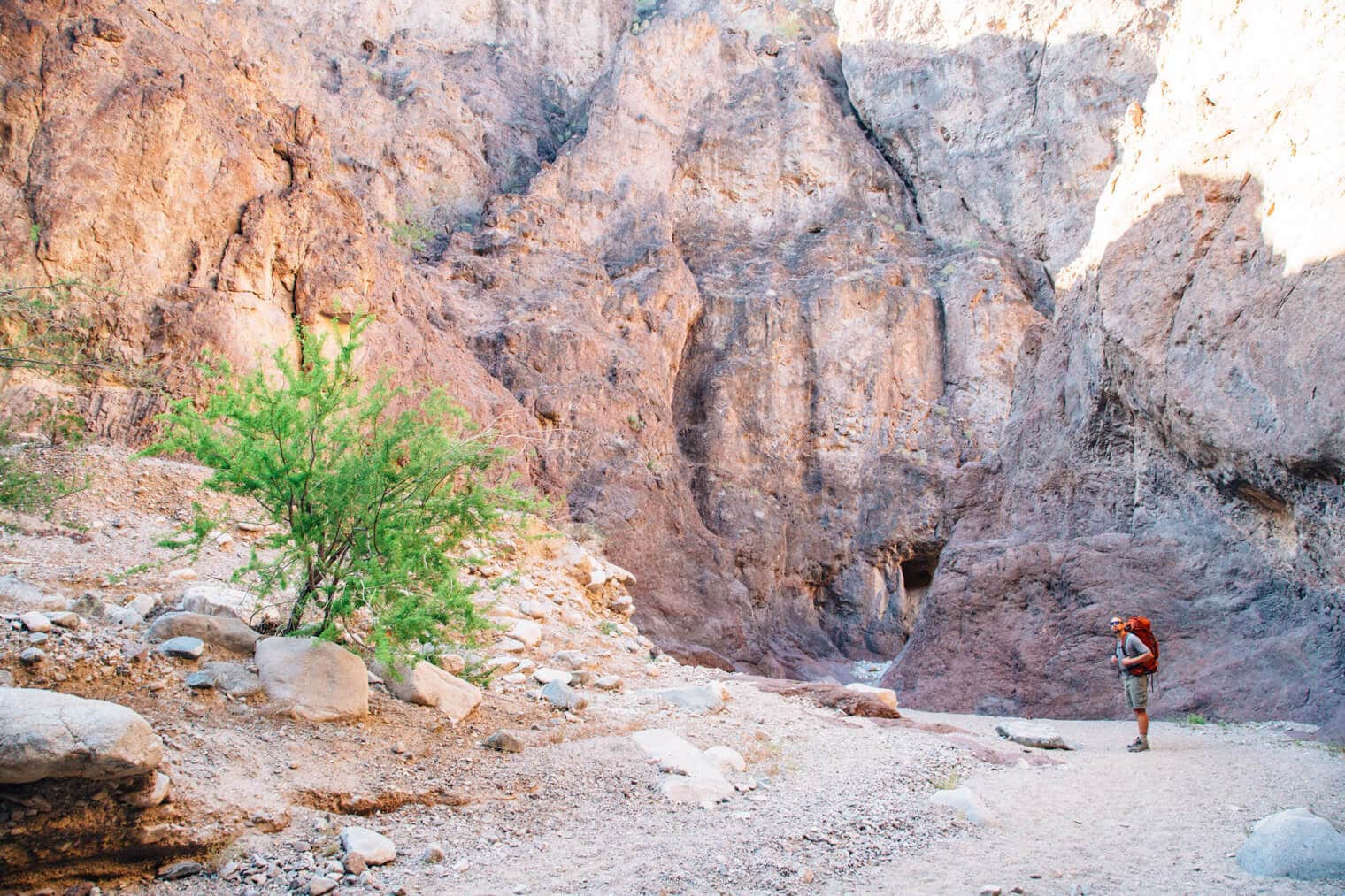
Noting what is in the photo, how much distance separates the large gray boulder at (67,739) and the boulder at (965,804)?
4.08 meters

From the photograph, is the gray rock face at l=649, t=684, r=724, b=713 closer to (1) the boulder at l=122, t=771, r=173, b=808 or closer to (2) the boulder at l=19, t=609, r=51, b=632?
(1) the boulder at l=122, t=771, r=173, b=808

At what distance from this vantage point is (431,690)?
16.8 ft

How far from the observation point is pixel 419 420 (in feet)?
17.5

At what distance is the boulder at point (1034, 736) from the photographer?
747cm

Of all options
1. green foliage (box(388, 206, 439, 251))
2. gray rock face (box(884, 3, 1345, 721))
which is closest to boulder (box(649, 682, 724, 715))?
gray rock face (box(884, 3, 1345, 721))

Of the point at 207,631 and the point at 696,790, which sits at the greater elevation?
the point at 207,631

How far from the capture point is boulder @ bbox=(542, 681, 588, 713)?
5.77 metres

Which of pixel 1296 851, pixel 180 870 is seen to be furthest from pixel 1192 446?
pixel 180 870

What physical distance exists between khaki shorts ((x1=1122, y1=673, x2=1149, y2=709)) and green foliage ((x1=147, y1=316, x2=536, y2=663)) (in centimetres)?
623

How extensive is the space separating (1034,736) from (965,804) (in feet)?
11.8

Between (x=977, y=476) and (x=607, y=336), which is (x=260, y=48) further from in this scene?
(x=977, y=476)

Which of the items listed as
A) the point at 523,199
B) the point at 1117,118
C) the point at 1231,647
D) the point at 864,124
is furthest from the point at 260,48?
the point at 1117,118

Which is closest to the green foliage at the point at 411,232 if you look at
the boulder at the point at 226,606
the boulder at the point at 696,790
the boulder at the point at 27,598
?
the boulder at the point at 226,606

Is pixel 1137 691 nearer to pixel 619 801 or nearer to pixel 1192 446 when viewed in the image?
pixel 1192 446
